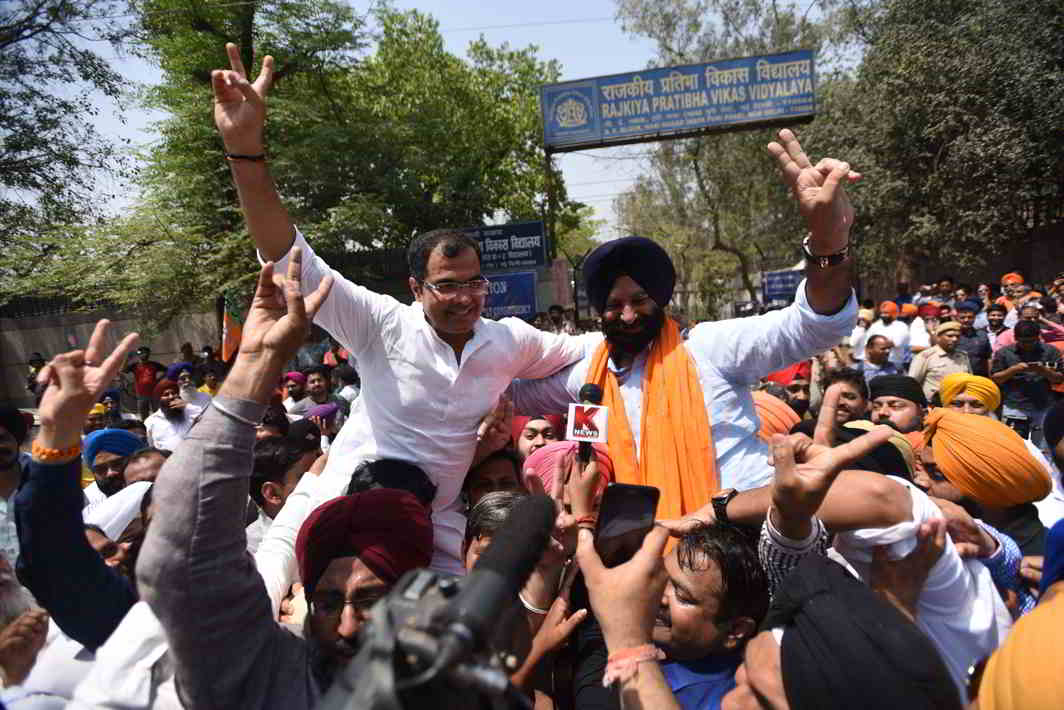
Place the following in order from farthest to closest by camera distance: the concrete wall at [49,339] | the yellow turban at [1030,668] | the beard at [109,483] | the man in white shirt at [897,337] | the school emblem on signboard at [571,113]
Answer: the concrete wall at [49,339] < the school emblem on signboard at [571,113] < the man in white shirt at [897,337] < the beard at [109,483] < the yellow turban at [1030,668]

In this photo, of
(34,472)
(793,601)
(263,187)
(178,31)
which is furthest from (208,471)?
(178,31)

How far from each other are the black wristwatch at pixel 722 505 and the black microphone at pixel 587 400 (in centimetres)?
38

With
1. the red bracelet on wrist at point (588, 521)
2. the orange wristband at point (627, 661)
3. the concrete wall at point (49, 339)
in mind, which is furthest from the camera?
the concrete wall at point (49, 339)

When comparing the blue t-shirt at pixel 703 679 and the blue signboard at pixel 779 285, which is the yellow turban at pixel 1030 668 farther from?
the blue signboard at pixel 779 285

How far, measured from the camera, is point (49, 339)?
59.4ft

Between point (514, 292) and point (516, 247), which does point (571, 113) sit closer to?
point (516, 247)

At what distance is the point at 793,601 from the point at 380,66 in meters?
22.7

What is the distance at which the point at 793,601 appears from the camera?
146cm

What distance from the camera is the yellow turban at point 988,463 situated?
7.83 feet

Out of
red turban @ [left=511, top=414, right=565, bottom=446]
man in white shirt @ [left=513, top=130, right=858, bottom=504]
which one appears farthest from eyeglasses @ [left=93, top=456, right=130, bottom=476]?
man in white shirt @ [left=513, top=130, right=858, bottom=504]

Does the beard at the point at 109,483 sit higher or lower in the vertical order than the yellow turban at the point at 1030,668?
lower

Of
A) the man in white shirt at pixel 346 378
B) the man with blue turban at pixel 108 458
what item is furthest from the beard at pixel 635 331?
the man in white shirt at pixel 346 378

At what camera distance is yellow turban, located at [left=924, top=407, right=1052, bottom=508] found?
7.83 ft

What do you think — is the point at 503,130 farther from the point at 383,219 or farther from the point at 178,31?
the point at 178,31
